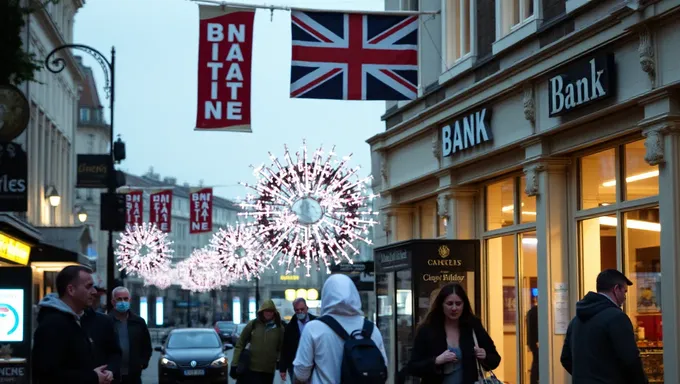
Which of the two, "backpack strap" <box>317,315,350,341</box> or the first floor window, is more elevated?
the first floor window

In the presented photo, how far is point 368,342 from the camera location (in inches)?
319

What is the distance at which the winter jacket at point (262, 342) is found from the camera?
667 inches

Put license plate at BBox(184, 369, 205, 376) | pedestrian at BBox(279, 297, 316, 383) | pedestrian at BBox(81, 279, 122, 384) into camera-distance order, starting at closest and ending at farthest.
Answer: pedestrian at BBox(81, 279, 122, 384) < pedestrian at BBox(279, 297, 316, 383) < license plate at BBox(184, 369, 205, 376)

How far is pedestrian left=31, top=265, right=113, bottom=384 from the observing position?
804 centimetres

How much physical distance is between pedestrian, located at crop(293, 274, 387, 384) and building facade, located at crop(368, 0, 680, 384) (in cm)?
630

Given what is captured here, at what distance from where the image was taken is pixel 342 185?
2784cm

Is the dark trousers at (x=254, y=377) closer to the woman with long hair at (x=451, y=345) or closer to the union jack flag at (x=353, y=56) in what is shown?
the union jack flag at (x=353, y=56)

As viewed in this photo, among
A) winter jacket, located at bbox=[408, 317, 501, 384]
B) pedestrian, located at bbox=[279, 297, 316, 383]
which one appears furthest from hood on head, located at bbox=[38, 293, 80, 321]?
pedestrian, located at bbox=[279, 297, 316, 383]

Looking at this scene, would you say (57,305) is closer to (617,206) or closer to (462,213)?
(617,206)

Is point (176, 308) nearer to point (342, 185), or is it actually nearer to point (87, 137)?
point (87, 137)

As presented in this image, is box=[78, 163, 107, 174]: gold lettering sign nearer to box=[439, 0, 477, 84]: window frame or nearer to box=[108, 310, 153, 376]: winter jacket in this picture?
box=[439, 0, 477, 84]: window frame

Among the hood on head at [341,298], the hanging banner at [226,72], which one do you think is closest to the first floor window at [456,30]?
the hanging banner at [226,72]

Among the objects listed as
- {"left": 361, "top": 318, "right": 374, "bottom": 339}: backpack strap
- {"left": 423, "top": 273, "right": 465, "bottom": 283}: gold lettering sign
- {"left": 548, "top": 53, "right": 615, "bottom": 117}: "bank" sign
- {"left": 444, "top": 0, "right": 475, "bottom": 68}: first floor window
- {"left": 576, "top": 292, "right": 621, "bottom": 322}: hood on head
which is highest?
{"left": 444, "top": 0, "right": 475, "bottom": 68}: first floor window

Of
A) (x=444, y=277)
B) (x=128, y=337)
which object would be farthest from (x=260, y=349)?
(x=444, y=277)
